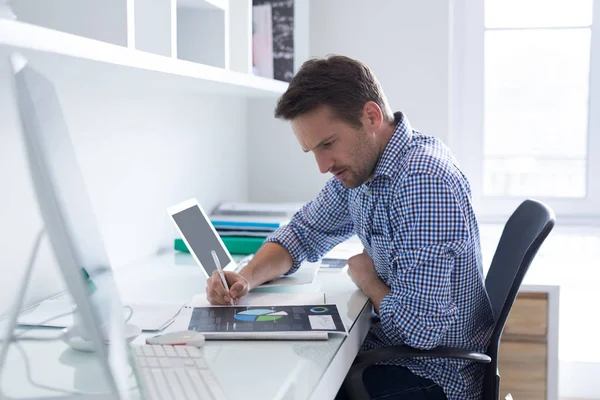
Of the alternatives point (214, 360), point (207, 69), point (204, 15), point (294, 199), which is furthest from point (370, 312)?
point (294, 199)

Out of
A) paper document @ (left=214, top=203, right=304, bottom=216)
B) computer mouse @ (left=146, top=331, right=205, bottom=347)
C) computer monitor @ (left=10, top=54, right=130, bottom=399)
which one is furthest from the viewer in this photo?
paper document @ (left=214, top=203, right=304, bottom=216)

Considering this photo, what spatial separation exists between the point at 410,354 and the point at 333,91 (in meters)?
0.58

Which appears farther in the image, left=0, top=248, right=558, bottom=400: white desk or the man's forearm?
the man's forearm

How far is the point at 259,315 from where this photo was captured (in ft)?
4.91

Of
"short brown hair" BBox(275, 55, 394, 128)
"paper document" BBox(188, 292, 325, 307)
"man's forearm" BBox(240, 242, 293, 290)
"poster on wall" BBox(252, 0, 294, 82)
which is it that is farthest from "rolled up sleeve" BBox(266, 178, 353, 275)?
"poster on wall" BBox(252, 0, 294, 82)

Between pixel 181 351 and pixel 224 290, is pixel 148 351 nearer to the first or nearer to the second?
pixel 181 351

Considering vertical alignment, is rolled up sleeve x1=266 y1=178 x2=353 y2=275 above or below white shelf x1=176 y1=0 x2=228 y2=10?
below

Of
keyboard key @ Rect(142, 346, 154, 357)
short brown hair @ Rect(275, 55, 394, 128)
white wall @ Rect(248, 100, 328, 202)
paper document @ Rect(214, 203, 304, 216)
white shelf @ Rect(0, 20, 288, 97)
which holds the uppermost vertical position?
white shelf @ Rect(0, 20, 288, 97)

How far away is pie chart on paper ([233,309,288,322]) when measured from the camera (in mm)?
1468

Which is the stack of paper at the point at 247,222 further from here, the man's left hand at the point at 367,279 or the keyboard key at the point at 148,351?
the keyboard key at the point at 148,351

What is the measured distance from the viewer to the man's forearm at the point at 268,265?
70.1 inches

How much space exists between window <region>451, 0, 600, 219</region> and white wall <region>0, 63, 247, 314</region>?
1.01m

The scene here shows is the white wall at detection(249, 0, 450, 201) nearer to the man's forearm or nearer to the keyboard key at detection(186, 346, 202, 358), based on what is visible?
the man's forearm

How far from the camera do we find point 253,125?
3133mm
